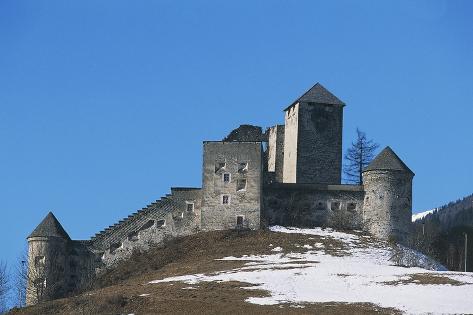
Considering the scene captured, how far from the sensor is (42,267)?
86438mm

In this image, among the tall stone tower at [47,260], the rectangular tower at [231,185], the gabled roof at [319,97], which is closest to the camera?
the tall stone tower at [47,260]

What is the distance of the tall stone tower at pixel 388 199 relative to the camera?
284 feet

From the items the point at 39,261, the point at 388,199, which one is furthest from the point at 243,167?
the point at 39,261

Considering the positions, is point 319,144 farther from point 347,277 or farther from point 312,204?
point 347,277

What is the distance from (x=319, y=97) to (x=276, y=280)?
103ft

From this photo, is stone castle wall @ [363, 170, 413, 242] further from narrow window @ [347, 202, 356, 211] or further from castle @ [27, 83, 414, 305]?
narrow window @ [347, 202, 356, 211]

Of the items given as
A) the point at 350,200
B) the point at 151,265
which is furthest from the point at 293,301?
the point at 350,200

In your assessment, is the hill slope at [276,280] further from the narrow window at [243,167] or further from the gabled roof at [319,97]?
the gabled roof at [319,97]

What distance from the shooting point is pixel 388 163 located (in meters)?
88.2

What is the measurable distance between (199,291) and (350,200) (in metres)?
25.9

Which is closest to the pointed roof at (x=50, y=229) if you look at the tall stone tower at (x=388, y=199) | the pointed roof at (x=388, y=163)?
the tall stone tower at (x=388, y=199)

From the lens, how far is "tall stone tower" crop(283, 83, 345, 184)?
95125mm

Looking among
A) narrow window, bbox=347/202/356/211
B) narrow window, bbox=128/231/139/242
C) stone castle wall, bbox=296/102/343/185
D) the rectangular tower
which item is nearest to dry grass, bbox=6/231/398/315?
the rectangular tower

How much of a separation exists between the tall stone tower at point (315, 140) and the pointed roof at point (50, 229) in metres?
19.5
